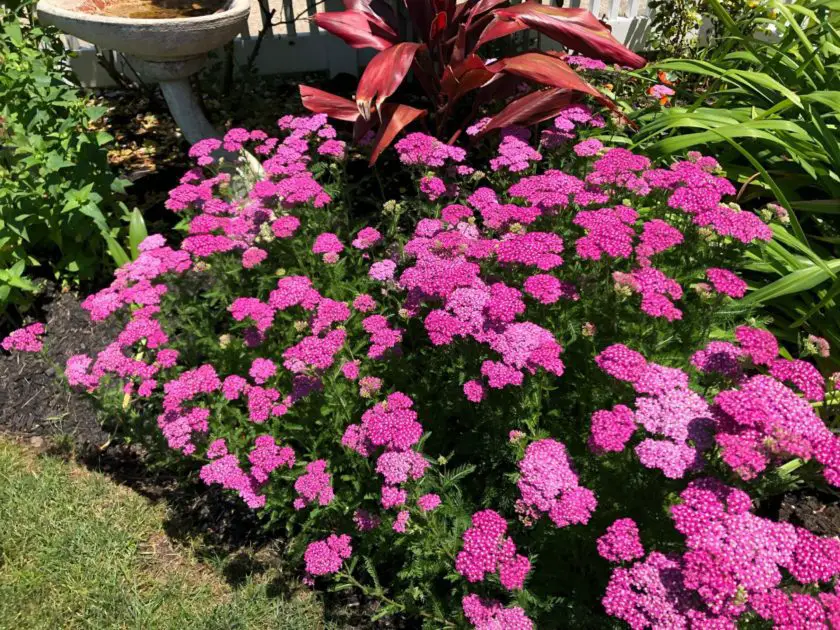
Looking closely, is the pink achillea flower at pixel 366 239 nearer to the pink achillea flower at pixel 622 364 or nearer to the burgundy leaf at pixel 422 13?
the pink achillea flower at pixel 622 364

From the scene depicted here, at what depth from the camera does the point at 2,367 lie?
3.26 m

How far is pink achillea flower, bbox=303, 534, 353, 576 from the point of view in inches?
72.0

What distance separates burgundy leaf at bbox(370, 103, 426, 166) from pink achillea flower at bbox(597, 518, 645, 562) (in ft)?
7.11

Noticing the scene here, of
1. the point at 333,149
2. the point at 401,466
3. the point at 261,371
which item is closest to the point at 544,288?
the point at 401,466

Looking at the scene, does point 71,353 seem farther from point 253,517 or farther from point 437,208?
point 437,208

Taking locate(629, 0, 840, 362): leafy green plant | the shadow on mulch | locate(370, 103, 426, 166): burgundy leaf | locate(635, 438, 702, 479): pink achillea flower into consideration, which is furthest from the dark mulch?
locate(629, 0, 840, 362): leafy green plant

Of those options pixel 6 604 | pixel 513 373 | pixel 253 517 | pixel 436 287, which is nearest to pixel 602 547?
pixel 513 373

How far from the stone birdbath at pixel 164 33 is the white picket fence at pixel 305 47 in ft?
4.98

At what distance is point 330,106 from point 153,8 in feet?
4.59

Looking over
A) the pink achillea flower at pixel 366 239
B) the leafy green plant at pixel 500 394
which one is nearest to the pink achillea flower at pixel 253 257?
the leafy green plant at pixel 500 394

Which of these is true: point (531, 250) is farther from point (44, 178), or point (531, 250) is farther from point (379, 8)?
point (379, 8)

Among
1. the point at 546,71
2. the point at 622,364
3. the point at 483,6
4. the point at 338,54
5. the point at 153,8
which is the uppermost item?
the point at 483,6

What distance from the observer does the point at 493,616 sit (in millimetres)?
1573

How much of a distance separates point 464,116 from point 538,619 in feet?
10.7
